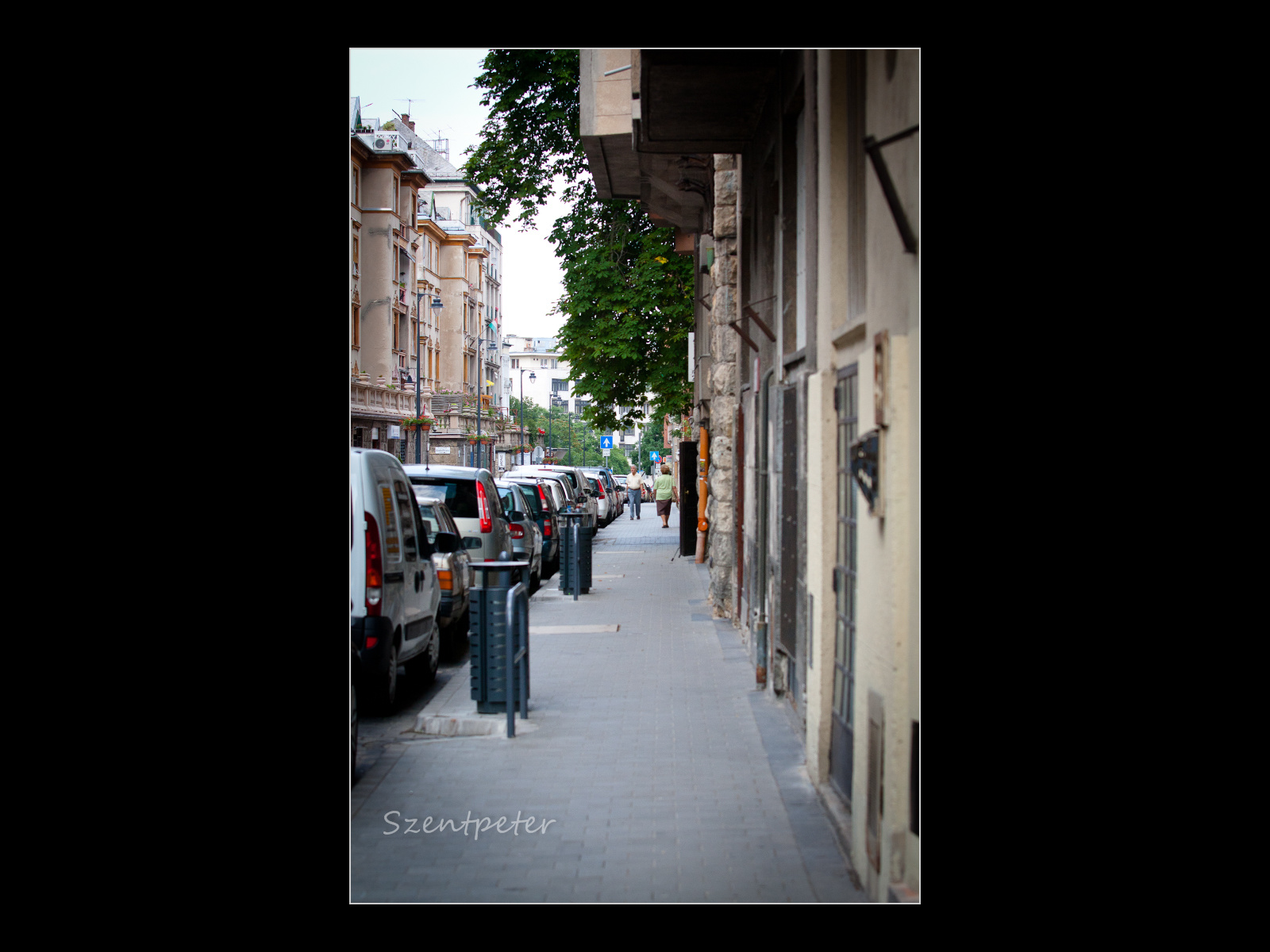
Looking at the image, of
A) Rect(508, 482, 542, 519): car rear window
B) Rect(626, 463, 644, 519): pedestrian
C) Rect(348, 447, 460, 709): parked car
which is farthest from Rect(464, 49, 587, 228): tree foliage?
Rect(626, 463, 644, 519): pedestrian

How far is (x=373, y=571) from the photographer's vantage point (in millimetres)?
7684

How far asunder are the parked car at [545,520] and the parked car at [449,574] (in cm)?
781

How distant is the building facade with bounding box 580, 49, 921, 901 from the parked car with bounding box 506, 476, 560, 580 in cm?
895

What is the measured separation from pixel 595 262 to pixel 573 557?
8.32 m

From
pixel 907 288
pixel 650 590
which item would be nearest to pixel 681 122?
pixel 907 288

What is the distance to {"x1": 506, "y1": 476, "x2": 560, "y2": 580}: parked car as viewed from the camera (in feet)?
65.4

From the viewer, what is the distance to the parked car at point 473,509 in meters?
12.8

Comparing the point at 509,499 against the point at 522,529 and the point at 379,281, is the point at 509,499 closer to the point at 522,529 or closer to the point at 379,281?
the point at 522,529

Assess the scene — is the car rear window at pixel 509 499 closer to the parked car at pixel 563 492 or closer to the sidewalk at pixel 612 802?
the parked car at pixel 563 492

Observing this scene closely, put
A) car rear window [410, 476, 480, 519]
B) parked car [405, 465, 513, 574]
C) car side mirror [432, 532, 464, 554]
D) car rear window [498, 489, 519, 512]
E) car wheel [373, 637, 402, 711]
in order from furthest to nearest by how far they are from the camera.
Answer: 1. car rear window [498, 489, 519, 512]
2. car rear window [410, 476, 480, 519]
3. parked car [405, 465, 513, 574]
4. car side mirror [432, 532, 464, 554]
5. car wheel [373, 637, 402, 711]

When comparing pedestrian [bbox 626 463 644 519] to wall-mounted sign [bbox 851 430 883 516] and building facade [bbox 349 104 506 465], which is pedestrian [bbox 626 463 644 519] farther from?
wall-mounted sign [bbox 851 430 883 516]

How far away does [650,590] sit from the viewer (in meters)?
16.0
